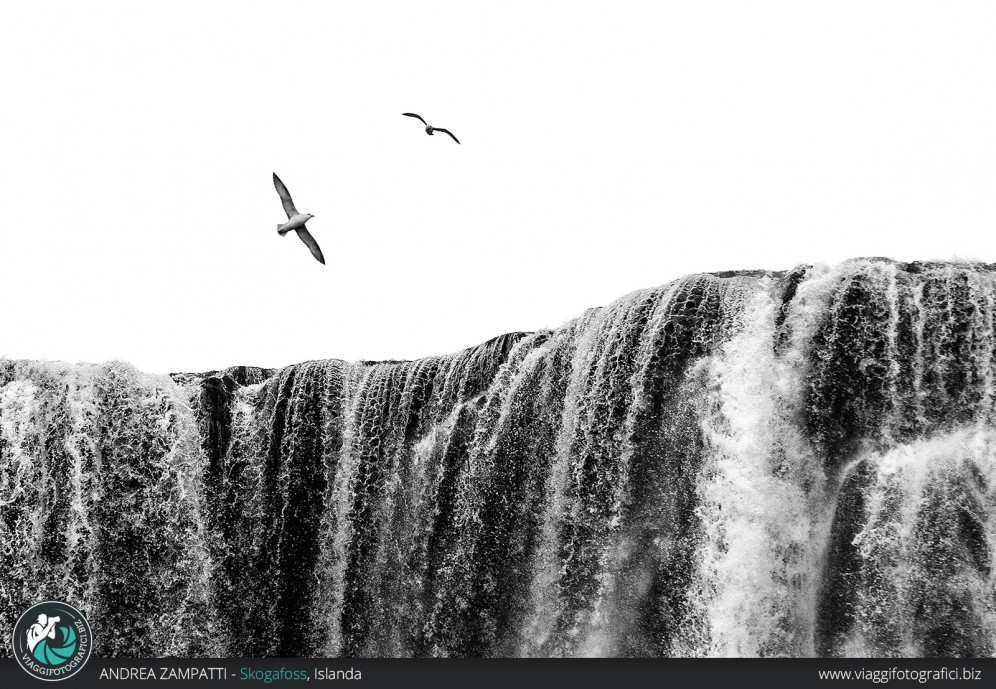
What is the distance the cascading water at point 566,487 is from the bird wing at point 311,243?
2.65 meters

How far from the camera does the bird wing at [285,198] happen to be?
18.1 m

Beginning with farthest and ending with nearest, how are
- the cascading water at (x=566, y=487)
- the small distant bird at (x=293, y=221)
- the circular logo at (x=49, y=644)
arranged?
the small distant bird at (x=293, y=221), the cascading water at (x=566, y=487), the circular logo at (x=49, y=644)

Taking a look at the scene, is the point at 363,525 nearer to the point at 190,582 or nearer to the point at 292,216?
the point at 190,582

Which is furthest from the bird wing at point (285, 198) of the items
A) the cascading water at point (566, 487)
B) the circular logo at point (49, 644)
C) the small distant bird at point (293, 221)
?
the circular logo at point (49, 644)

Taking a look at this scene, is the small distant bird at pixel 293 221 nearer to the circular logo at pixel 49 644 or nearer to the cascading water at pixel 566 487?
the cascading water at pixel 566 487

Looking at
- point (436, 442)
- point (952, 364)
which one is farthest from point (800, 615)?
point (436, 442)

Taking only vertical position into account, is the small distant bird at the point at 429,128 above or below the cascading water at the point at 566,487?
above

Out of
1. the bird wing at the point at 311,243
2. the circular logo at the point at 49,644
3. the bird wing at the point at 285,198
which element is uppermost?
the bird wing at the point at 285,198

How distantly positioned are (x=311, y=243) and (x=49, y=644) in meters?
5.97

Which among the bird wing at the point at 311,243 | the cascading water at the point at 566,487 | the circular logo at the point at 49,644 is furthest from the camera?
Result: the bird wing at the point at 311,243

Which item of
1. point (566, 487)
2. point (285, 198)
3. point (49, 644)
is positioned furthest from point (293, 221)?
point (49, 644)

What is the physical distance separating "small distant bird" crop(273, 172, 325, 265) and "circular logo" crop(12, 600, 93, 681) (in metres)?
5.49

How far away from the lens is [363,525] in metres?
18.9

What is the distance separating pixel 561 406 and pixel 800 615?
4194 millimetres
